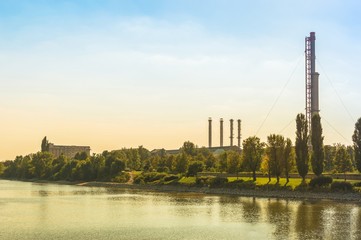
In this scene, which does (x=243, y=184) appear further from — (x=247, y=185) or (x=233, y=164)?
(x=233, y=164)

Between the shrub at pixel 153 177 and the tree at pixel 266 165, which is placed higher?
the tree at pixel 266 165

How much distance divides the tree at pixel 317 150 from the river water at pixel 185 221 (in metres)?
16.4

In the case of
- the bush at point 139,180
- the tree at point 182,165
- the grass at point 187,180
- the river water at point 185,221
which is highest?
the tree at point 182,165

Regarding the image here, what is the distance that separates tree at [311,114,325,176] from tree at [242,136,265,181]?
51.7 feet

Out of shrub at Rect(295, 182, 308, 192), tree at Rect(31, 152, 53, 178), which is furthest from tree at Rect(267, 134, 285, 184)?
tree at Rect(31, 152, 53, 178)

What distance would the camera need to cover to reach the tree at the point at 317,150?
8656cm

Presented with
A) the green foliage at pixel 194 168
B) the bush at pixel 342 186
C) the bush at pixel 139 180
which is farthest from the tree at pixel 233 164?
the bush at pixel 342 186

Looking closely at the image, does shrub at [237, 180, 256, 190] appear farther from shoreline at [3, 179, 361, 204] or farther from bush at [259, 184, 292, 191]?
bush at [259, 184, 292, 191]

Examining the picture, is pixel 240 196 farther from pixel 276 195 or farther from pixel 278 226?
pixel 278 226

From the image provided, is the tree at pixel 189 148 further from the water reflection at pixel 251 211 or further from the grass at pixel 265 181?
the water reflection at pixel 251 211

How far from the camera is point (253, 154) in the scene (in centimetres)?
10144

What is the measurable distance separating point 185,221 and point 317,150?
4323 centimetres

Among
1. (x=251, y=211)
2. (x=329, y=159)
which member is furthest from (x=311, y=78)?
(x=251, y=211)

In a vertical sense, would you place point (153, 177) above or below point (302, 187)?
below
